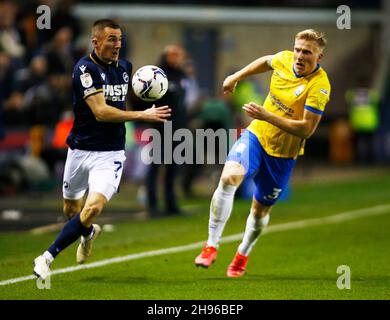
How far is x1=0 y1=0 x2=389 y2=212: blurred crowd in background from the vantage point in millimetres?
18438

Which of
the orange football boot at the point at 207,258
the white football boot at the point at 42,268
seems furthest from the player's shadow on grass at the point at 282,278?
the white football boot at the point at 42,268

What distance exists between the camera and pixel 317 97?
1000cm

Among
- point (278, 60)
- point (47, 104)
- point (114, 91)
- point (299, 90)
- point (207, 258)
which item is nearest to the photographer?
point (207, 258)

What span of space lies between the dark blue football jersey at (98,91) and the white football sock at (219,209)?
1109 millimetres

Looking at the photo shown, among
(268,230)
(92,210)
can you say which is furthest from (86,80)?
(268,230)

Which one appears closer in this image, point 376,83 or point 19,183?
point 19,183

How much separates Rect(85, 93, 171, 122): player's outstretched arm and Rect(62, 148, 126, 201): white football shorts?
486 mm

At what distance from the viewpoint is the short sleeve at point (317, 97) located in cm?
1000

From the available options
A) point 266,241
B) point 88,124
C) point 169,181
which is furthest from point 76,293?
point 169,181

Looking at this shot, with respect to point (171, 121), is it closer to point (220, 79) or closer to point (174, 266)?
point (174, 266)

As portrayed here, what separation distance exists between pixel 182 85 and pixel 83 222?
23.0 feet

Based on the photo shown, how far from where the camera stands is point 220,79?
1089 inches

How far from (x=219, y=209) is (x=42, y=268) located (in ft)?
6.02

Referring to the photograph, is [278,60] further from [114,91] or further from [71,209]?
[71,209]
